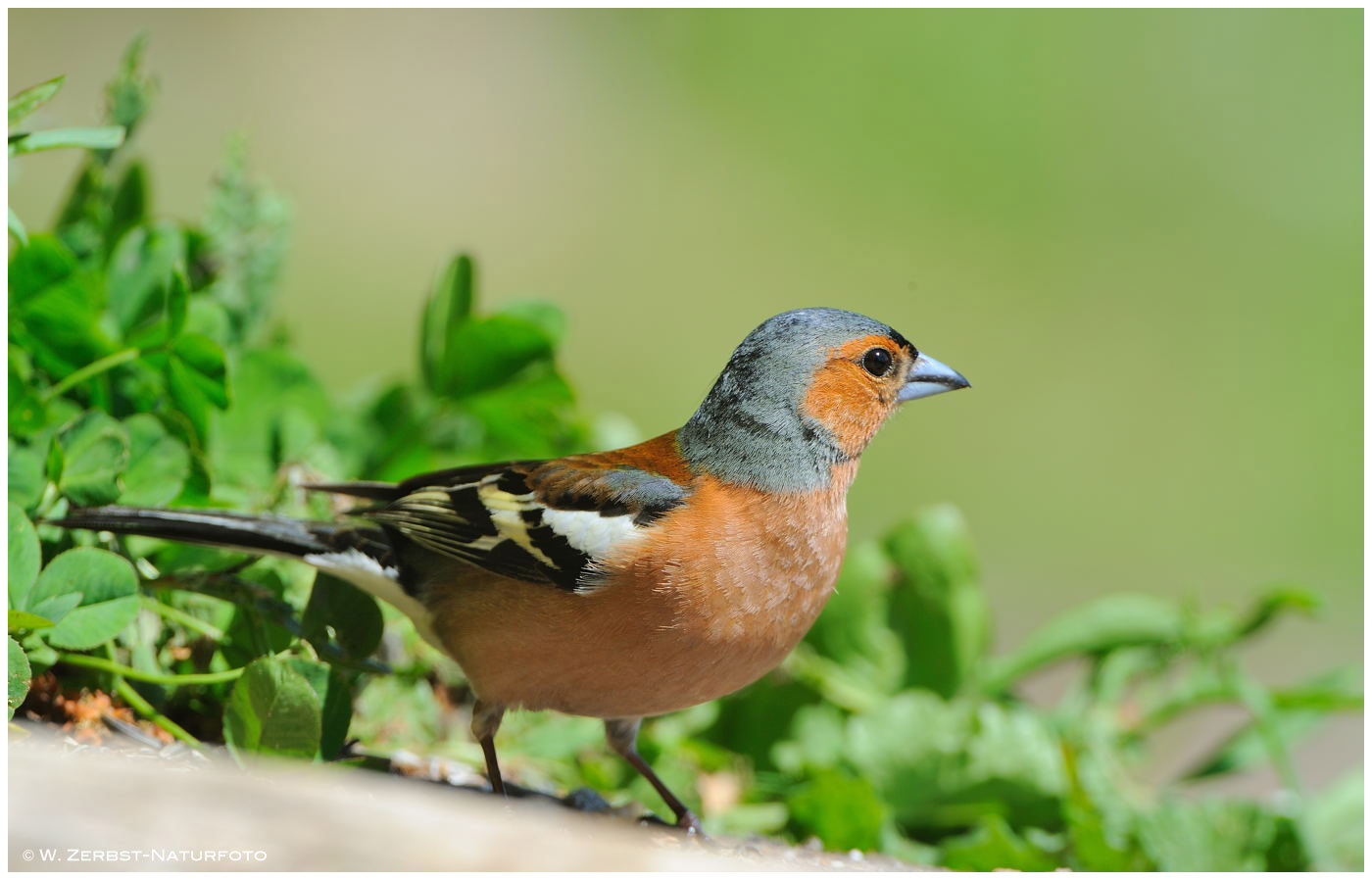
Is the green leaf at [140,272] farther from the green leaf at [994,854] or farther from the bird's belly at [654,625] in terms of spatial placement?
the green leaf at [994,854]

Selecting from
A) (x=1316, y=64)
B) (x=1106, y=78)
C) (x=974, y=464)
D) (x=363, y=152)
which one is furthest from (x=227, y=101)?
(x=1316, y=64)

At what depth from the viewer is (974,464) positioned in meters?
10.2

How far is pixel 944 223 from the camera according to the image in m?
10.9

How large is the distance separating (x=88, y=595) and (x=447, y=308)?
1413 millimetres

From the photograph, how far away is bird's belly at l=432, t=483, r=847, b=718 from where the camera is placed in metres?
2.79

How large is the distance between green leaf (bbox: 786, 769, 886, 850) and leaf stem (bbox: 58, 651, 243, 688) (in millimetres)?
1422

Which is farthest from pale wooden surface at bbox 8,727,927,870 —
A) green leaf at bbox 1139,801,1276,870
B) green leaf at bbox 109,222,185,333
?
green leaf at bbox 1139,801,1276,870

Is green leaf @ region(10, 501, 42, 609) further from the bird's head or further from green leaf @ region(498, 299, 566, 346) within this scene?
green leaf @ region(498, 299, 566, 346)

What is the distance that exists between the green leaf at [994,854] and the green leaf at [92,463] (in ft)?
7.05

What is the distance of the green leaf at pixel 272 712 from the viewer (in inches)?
98.0

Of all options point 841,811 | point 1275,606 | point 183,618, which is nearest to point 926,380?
point 841,811

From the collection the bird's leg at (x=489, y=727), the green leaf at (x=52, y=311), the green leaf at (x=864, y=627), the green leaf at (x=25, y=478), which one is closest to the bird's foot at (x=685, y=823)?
the bird's leg at (x=489, y=727)

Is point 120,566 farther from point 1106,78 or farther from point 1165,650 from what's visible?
point 1106,78

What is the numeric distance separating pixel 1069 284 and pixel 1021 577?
336 centimetres
